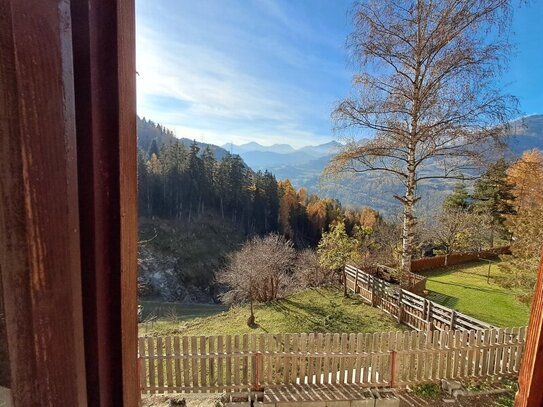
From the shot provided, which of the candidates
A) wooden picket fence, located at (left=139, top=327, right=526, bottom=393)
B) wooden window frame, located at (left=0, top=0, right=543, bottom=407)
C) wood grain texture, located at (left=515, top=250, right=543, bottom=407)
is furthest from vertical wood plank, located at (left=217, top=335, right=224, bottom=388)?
wood grain texture, located at (left=515, top=250, right=543, bottom=407)

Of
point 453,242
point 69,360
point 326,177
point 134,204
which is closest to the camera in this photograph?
point 69,360

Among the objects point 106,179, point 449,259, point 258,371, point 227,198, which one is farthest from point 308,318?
point 227,198

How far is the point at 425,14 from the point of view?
7.40 m

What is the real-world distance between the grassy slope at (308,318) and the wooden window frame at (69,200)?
349 inches

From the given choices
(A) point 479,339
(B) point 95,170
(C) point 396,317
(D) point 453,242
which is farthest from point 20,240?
(D) point 453,242

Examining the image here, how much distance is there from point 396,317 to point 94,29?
33.5 feet

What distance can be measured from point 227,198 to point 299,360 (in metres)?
46.6

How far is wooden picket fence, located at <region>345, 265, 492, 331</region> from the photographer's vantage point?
25.3ft

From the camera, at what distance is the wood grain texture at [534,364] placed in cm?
64

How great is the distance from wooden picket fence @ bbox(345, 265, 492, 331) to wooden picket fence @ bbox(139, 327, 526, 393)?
2.27 meters

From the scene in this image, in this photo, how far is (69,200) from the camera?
487mm

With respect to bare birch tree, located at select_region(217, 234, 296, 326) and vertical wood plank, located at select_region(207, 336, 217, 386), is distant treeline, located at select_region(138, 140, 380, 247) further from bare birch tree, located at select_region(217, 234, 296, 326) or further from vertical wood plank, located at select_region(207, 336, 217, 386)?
vertical wood plank, located at select_region(207, 336, 217, 386)

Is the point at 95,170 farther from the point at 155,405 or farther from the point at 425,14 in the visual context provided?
the point at 425,14

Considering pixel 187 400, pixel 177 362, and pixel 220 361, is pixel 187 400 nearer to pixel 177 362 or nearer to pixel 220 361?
pixel 177 362
